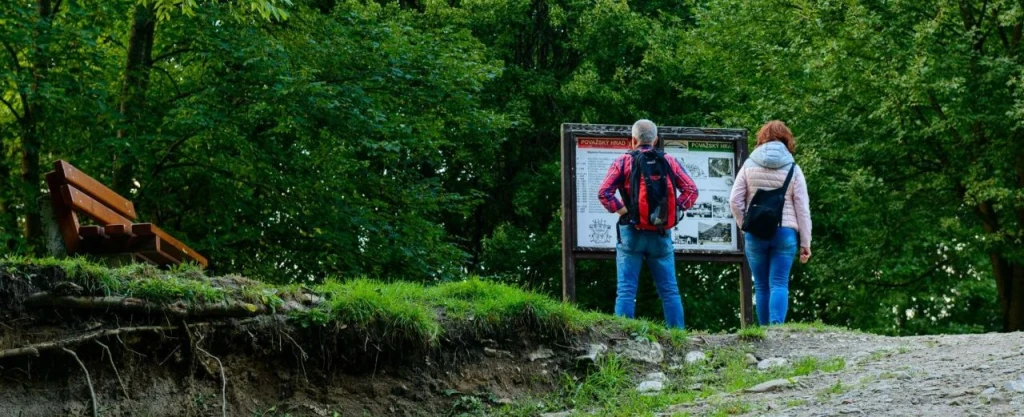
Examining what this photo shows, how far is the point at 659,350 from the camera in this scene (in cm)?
934

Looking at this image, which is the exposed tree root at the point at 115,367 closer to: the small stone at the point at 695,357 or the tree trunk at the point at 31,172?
the small stone at the point at 695,357

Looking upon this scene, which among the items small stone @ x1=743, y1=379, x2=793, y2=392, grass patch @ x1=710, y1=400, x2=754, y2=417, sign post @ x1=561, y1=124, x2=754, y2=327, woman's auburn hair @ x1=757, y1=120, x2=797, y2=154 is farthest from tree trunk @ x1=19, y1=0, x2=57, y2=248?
grass patch @ x1=710, y1=400, x2=754, y2=417

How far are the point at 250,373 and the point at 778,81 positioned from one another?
16925 millimetres

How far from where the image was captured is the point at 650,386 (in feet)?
28.4

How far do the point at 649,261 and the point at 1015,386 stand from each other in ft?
13.0

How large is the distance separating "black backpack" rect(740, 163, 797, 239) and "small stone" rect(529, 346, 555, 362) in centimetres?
265

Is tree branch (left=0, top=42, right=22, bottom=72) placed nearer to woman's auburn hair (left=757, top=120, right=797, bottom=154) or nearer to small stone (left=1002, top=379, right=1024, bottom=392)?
woman's auburn hair (left=757, top=120, right=797, bottom=154)

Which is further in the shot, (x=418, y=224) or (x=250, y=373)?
(x=418, y=224)

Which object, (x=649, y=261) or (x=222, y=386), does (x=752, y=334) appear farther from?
(x=222, y=386)

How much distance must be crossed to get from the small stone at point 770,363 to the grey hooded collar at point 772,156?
2156 mm

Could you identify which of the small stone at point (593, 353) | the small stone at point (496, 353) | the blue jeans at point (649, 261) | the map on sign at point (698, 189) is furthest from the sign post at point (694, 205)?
the small stone at point (496, 353)

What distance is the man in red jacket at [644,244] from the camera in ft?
34.7

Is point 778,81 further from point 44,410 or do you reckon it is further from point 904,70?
point 44,410

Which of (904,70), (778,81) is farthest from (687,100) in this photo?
(904,70)
